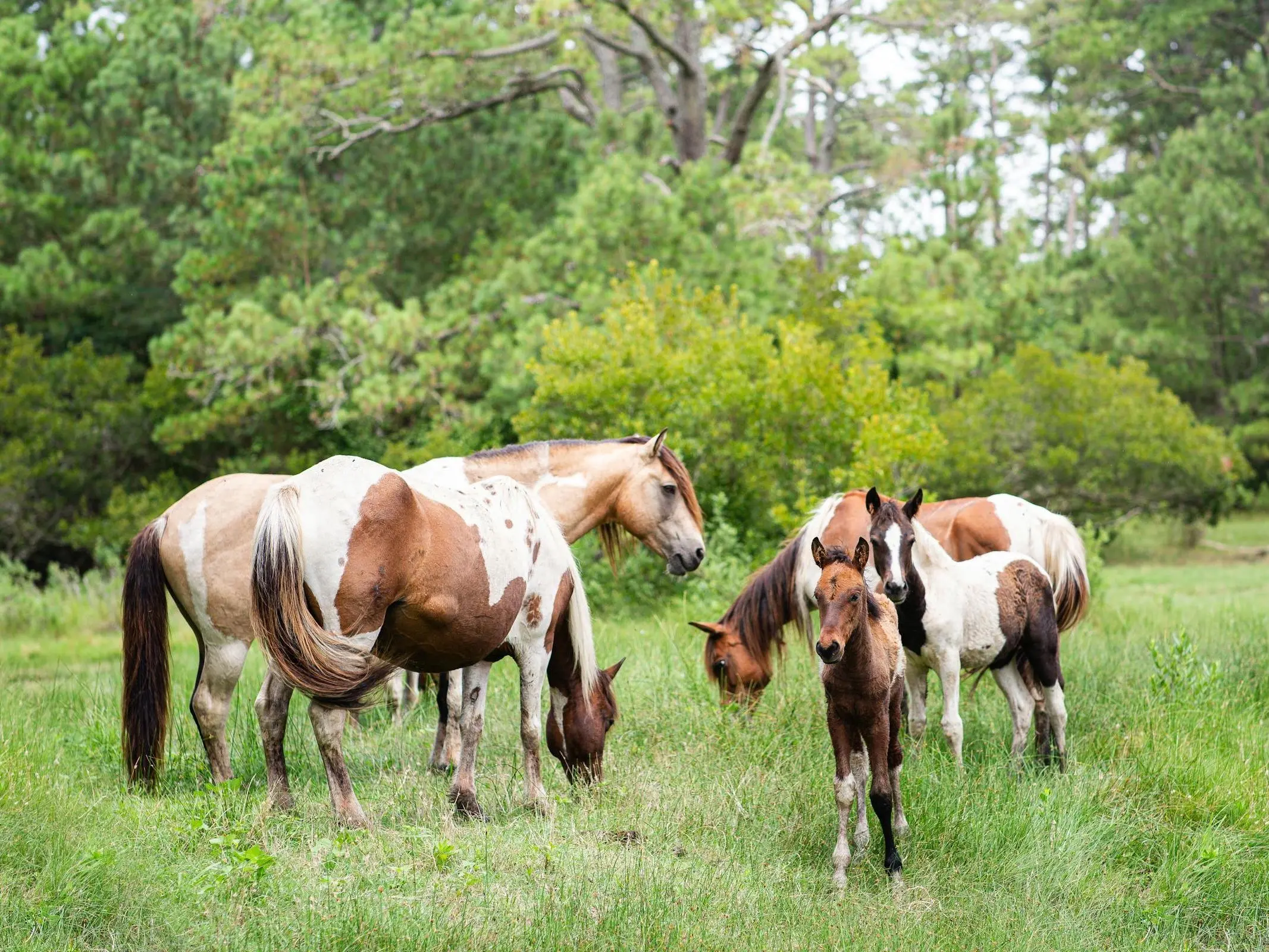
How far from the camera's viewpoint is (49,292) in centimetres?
1802

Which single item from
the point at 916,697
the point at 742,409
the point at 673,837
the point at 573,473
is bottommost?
the point at 673,837

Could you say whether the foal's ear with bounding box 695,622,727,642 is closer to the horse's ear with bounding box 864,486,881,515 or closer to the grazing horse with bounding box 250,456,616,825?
the grazing horse with bounding box 250,456,616,825

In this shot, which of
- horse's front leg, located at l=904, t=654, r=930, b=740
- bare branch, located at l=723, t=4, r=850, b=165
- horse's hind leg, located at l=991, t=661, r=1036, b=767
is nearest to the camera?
horse's front leg, located at l=904, t=654, r=930, b=740

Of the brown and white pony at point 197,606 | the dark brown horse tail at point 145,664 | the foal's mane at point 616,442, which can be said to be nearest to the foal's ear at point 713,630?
the foal's mane at point 616,442

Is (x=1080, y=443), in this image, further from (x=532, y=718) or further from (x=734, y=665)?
(x=532, y=718)

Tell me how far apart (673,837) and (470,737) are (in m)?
1.05

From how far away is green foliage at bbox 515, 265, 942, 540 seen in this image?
11586 mm

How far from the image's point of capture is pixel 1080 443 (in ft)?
54.2

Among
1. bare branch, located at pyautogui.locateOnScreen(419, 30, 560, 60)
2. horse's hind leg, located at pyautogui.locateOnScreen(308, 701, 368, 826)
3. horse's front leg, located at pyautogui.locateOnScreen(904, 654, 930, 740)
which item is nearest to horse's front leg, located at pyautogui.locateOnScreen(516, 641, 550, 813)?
horse's hind leg, located at pyautogui.locateOnScreen(308, 701, 368, 826)

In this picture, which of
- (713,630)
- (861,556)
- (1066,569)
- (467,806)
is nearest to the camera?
(861,556)

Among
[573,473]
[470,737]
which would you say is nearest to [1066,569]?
[573,473]

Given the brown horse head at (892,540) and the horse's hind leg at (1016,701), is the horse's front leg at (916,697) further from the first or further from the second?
the brown horse head at (892,540)

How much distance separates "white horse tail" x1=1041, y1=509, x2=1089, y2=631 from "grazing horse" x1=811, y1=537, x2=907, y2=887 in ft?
8.32

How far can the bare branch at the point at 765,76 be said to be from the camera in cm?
1684
